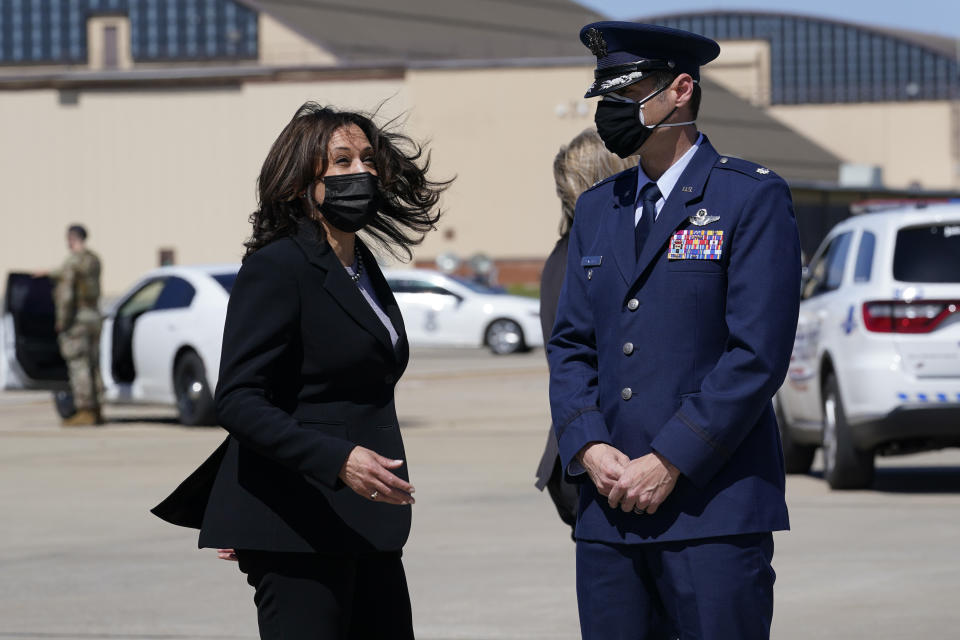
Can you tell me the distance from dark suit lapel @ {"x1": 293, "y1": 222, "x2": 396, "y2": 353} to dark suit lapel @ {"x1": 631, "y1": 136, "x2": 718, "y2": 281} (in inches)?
24.0

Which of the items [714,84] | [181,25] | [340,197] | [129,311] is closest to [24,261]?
[181,25]

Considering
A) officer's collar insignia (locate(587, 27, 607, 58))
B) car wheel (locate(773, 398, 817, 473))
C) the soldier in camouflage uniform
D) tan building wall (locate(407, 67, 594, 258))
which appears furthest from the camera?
tan building wall (locate(407, 67, 594, 258))

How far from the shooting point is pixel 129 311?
19969 mm

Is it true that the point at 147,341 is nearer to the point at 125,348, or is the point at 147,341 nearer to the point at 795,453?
the point at 125,348

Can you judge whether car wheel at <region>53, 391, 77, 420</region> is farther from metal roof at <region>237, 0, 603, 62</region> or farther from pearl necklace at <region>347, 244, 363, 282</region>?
metal roof at <region>237, 0, 603, 62</region>

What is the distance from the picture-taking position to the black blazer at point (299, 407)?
4.23 meters

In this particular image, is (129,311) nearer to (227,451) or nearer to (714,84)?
(227,451)

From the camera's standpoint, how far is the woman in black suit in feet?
14.0

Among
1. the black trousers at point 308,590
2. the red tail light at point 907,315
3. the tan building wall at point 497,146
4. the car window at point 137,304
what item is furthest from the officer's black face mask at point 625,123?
the tan building wall at point 497,146

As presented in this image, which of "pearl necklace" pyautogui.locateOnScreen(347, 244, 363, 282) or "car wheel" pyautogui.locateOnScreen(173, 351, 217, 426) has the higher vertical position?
"pearl necklace" pyautogui.locateOnScreen(347, 244, 363, 282)

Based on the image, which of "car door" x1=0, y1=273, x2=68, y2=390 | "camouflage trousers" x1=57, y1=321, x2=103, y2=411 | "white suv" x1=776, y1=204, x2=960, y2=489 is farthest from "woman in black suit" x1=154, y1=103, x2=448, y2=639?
"car door" x1=0, y1=273, x2=68, y2=390

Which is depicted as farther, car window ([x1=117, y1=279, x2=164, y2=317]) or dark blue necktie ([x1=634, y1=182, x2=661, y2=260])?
car window ([x1=117, y1=279, x2=164, y2=317])

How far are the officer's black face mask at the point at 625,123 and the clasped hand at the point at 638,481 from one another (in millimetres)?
709

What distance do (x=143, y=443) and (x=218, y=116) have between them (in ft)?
Result: 202
